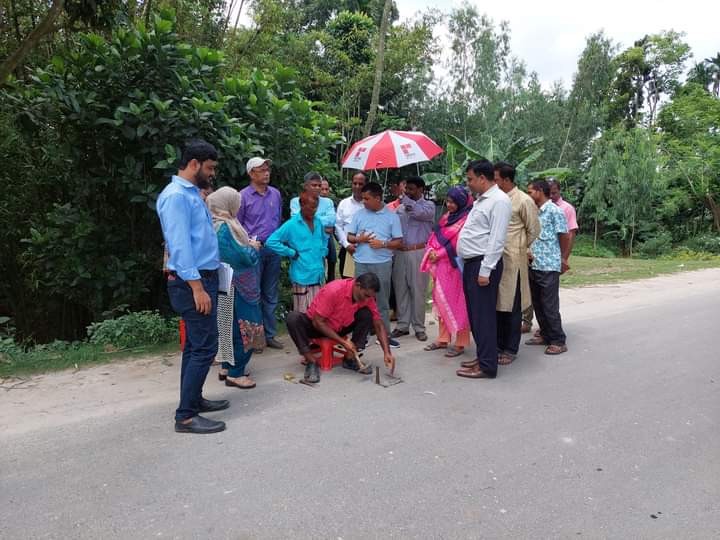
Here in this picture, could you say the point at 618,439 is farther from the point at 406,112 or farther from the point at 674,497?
the point at 406,112

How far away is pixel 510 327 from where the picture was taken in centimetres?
521

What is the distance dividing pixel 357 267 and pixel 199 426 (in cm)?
259

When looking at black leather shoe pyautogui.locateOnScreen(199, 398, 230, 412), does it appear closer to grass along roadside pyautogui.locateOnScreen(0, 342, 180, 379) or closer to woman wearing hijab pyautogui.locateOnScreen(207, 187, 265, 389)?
woman wearing hijab pyautogui.locateOnScreen(207, 187, 265, 389)

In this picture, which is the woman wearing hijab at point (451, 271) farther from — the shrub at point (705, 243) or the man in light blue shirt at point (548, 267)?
the shrub at point (705, 243)

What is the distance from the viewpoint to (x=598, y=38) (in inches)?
1142

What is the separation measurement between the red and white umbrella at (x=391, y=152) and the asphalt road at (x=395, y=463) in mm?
2473

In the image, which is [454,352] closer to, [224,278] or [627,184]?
[224,278]

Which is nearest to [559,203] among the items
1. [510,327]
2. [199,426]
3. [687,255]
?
[510,327]

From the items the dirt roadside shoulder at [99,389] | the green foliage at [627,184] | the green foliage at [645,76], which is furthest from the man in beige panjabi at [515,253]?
the green foliage at [645,76]

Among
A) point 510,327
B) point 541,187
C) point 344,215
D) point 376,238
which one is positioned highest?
point 541,187

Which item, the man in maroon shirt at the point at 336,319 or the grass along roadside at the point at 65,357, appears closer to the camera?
the man in maroon shirt at the point at 336,319

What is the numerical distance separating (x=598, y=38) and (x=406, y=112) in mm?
14679

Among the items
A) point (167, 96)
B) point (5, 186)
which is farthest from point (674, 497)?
point (5, 186)

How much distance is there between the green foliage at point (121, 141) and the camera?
549cm
